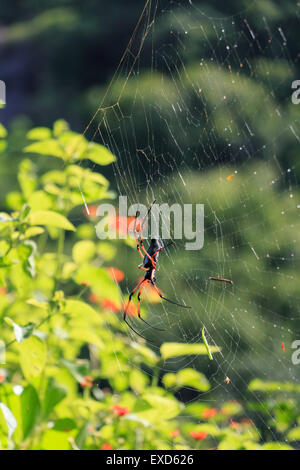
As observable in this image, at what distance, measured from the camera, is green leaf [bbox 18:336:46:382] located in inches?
25.2

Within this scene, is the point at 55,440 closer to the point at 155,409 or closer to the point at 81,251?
the point at 155,409

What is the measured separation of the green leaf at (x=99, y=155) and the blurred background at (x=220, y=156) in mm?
23

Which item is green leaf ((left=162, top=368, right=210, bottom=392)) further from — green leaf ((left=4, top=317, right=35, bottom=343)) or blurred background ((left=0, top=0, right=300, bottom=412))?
green leaf ((left=4, top=317, right=35, bottom=343))

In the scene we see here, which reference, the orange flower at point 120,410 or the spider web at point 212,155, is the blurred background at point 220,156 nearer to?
the spider web at point 212,155

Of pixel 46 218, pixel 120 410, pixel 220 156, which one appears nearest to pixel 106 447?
pixel 120 410

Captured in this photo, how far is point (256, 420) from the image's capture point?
1.18 metres

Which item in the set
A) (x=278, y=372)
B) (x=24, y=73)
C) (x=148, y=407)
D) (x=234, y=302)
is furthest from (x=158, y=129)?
(x=24, y=73)

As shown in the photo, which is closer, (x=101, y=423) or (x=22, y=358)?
(x=22, y=358)

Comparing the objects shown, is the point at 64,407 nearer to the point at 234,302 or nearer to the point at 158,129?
the point at 158,129

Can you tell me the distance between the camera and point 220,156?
867 millimetres

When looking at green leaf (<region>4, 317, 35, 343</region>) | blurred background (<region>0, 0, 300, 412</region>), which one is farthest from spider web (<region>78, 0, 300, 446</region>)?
green leaf (<region>4, 317, 35, 343</region>)

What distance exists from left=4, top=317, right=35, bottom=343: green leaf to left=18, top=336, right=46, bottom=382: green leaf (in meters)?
0.02

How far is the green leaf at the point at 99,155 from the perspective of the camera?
737 millimetres
